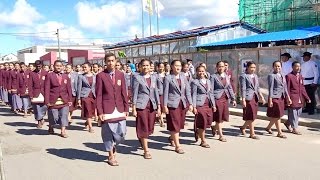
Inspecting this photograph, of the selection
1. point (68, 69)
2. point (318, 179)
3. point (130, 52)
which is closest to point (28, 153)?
point (68, 69)

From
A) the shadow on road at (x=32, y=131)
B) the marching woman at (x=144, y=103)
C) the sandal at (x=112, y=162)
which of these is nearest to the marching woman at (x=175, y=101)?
the marching woman at (x=144, y=103)

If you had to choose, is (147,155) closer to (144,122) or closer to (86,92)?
(144,122)

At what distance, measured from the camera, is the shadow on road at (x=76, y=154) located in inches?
290

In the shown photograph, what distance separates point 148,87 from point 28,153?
268 cm

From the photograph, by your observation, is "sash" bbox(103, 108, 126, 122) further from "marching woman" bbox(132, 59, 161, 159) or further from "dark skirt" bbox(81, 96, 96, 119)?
"dark skirt" bbox(81, 96, 96, 119)

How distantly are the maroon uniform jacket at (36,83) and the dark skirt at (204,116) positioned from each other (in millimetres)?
4874

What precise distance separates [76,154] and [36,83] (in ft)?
15.2

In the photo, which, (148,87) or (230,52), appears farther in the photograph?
(230,52)

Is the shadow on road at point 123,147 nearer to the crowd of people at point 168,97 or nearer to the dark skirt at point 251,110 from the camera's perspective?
the crowd of people at point 168,97

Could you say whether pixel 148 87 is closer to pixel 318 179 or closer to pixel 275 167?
pixel 275 167

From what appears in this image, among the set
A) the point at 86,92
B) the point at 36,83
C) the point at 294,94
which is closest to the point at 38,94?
the point at 36,83

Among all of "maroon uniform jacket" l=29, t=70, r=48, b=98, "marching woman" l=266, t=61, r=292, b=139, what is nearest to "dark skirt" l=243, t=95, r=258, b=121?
"marching woman" l=266, t=61, r=292, b=139

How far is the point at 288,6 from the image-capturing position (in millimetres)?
31750

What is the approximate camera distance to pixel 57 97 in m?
9.69
